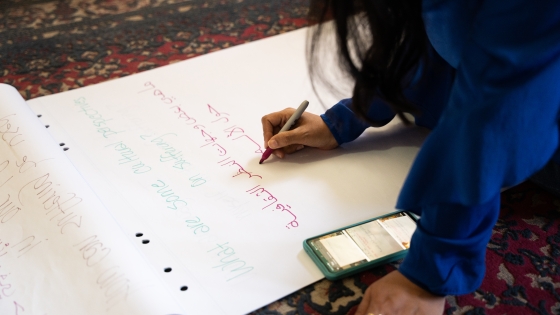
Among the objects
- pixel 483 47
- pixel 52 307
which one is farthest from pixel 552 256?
pixel 52 307

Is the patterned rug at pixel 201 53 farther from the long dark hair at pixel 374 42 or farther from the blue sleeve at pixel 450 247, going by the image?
the long dark hair at pixel 374 42

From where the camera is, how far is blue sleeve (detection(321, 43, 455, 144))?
71cm

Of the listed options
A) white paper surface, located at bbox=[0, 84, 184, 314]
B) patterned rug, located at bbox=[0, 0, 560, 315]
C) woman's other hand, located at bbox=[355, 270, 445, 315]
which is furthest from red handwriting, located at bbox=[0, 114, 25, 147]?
woman's other hand, located at bbox=[355, 270, 445, 315]

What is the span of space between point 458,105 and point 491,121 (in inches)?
1.6

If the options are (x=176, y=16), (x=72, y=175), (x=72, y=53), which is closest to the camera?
(x=72, y=175)

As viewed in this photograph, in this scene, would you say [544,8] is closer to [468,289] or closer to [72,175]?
[468,289]

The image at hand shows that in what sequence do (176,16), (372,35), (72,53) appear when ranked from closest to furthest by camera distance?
(372,35), (72,53), (176,16)

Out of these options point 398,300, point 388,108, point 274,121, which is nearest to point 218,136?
point 274,121

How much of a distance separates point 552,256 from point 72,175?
0.53 meters

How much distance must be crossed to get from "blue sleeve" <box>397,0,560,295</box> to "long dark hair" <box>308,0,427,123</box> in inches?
2.9

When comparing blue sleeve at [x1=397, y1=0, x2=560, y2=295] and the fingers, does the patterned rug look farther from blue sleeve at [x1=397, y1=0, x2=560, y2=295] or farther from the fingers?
the fingers

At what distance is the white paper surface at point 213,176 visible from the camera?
21.3 inches

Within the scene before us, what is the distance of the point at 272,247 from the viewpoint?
1.88 ft

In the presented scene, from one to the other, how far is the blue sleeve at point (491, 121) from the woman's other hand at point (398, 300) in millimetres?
42
